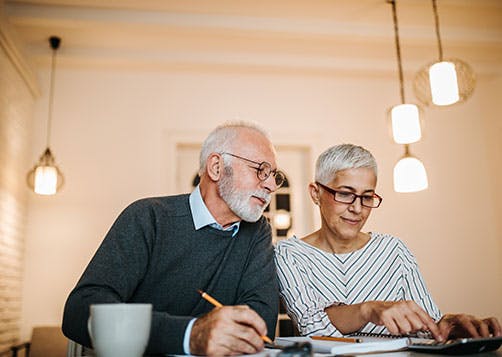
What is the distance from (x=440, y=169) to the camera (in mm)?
4832

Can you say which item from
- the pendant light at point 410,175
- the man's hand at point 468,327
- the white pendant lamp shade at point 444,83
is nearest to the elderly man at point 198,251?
the man's hand at point 468,327

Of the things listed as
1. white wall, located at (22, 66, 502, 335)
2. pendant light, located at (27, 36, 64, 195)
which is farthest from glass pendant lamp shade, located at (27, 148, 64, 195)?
white wall, located at (22, 66, 502, 335)

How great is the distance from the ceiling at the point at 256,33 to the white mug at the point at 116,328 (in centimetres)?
327

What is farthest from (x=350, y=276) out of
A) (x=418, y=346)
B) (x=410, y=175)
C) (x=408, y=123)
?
(x=410, y=175)

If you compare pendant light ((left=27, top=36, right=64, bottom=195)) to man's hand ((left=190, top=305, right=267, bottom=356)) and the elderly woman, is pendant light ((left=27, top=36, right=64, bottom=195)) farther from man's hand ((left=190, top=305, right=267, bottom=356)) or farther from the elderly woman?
man's hand ((left=190, top=305, right=267, bottom=356))

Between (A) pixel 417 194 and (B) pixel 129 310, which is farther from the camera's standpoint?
(A) pixel 417 194

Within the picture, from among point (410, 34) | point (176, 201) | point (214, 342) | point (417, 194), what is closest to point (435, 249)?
point (417, 194)

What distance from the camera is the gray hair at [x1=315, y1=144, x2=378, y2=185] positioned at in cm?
175

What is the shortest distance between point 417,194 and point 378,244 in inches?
124

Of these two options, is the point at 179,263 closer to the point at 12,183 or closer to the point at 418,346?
the point at 418,346

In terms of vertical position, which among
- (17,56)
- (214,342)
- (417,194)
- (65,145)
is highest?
(17,56)

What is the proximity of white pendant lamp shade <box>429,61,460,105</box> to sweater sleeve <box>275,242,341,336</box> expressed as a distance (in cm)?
174

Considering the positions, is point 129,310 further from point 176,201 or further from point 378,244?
point 378,244

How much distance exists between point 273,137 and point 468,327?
3.46m
